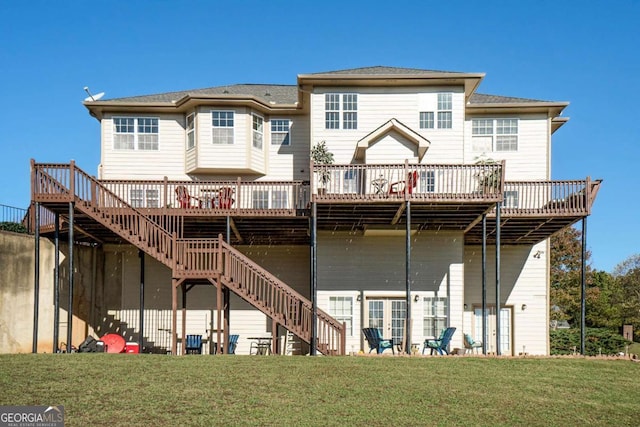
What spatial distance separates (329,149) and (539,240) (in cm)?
837

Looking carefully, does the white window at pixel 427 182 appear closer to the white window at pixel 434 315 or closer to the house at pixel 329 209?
the house at pixel 329 209

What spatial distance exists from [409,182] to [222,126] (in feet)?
25.4

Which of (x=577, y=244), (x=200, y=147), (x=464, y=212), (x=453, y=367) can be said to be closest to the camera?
(x=453, y=367)

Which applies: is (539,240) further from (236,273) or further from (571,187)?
(236,273)

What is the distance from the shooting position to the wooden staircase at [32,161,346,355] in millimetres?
20266

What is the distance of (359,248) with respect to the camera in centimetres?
2459

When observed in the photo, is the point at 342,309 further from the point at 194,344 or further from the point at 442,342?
the point at 194,344

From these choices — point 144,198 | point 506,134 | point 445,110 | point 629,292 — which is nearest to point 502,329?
point 506,134

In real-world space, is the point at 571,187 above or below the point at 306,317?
above

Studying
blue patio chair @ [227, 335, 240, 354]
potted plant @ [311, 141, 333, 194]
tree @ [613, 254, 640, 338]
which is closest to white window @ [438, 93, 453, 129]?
potted plant @ [311, 141, 333, 194]

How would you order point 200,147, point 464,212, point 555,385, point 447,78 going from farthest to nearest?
1. point 200,147
2. point 447,78
3. point 464,212
4. point 555,385

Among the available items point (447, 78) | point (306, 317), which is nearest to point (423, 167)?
point (447, 78)

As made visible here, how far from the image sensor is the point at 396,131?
951 inches

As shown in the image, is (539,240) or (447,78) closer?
(447,78)
